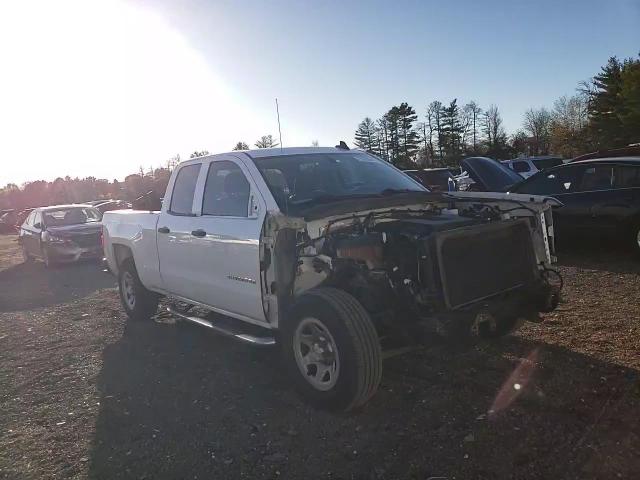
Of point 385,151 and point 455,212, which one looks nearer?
point 455,212

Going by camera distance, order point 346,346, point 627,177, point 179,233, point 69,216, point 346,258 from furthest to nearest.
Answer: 1. point 69,216
2. point 627,177
3. point 179,233
4. point 346,258
5. point 346,346

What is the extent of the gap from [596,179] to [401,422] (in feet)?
22.2

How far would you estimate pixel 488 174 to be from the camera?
10328 millimetres

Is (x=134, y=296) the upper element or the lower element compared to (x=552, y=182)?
lower

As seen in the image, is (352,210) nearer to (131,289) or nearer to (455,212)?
(455,212)

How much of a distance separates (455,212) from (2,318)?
7109mm

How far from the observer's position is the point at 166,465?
3564 mm

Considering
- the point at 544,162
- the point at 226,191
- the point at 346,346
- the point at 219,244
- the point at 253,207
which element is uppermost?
the point at 544,162

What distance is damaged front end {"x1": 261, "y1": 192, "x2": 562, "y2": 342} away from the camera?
3834mm

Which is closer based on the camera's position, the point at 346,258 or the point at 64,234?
→ the point at 346,258

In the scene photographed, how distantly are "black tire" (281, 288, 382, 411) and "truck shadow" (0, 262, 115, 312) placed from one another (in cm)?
689

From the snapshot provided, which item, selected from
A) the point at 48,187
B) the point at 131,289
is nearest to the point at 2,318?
the point at 131,289

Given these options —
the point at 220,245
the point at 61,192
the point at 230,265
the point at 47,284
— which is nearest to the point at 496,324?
the point at 230,265

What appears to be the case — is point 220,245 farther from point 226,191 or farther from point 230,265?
point 226,191
